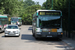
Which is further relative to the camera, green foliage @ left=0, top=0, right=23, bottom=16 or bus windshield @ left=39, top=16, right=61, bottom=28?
green foliage @ left=0, top=0, right=23, bottom=16

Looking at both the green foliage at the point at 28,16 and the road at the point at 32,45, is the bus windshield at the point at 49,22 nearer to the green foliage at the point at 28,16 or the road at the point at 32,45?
the road at the point at 32,45

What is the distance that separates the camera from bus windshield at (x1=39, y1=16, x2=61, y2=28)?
626 inches

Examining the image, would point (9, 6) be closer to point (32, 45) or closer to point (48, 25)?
point (48, 25)

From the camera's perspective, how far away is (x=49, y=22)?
15.9 meters

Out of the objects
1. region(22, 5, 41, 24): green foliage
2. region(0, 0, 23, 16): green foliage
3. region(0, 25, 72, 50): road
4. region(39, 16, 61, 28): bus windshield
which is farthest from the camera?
region(22, 5, 41, 24): green foliage

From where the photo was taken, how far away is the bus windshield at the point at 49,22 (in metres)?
15.9

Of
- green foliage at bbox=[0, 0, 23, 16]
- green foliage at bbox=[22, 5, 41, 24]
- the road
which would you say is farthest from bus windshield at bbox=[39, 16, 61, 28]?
green foliage at bbox=[22, 5, 41, 24]

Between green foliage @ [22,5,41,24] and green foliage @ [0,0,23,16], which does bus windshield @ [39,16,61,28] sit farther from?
green foliage @ [22,5,41,24]

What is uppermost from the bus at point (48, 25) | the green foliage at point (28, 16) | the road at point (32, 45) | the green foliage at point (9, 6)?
the green foliage at point (9, 6)

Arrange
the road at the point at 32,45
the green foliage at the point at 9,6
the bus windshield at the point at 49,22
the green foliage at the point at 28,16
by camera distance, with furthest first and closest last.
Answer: the green foliage at the point at 28,16 → the green foliage at the point at 9,6 → the bus windshield at the point at 49,22 → the road at the point at 32,45

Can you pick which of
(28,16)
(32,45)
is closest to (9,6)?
(32,45)

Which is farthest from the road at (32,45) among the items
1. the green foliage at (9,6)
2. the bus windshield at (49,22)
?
the green foliage at (9,6)

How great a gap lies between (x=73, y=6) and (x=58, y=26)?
13.4ft

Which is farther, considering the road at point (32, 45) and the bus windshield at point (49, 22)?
the bus windshield at point (49, 22)
